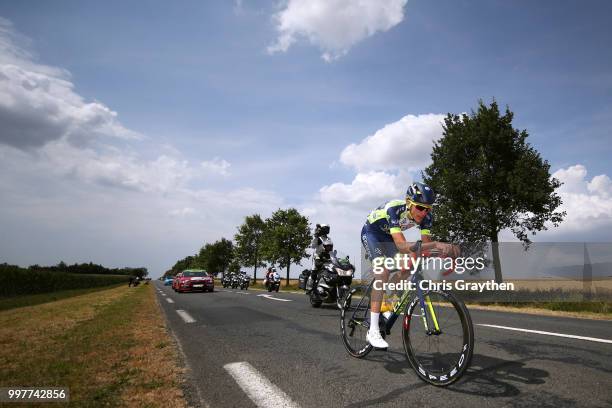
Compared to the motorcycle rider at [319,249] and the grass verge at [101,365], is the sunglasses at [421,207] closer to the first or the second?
the grass verge at [101,365]

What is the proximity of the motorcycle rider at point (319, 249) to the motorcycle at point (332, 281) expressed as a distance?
0.10 m

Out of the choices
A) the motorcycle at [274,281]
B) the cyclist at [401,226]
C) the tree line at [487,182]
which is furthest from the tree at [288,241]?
the cyclist at [401,226]

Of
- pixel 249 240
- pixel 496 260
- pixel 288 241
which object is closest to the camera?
pixel 496 260

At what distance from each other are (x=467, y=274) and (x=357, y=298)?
18470mm

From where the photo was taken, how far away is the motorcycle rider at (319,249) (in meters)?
10.4

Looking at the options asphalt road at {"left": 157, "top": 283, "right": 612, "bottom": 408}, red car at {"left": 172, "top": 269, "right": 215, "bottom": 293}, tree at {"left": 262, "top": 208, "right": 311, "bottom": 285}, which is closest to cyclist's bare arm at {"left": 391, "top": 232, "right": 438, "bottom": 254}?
asphalt road at {"left": 157, "top": 283, "right": 612, "bottom": 408}

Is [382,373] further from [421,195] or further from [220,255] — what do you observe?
[220,255]

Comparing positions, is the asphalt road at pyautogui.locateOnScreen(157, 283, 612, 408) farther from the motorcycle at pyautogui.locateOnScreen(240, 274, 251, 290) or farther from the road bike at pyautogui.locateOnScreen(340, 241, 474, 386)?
the motorcycle at pyautogui.locateOnScreen(240, 274, 251, 290)

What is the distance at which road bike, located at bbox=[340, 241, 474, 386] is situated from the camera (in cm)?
301

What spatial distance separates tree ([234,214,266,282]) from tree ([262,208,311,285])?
13.3m

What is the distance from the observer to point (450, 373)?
307 centimetres

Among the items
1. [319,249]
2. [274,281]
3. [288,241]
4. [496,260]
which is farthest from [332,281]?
[288,241]

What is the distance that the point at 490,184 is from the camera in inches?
827

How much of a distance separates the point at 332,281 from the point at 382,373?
6.46 m
